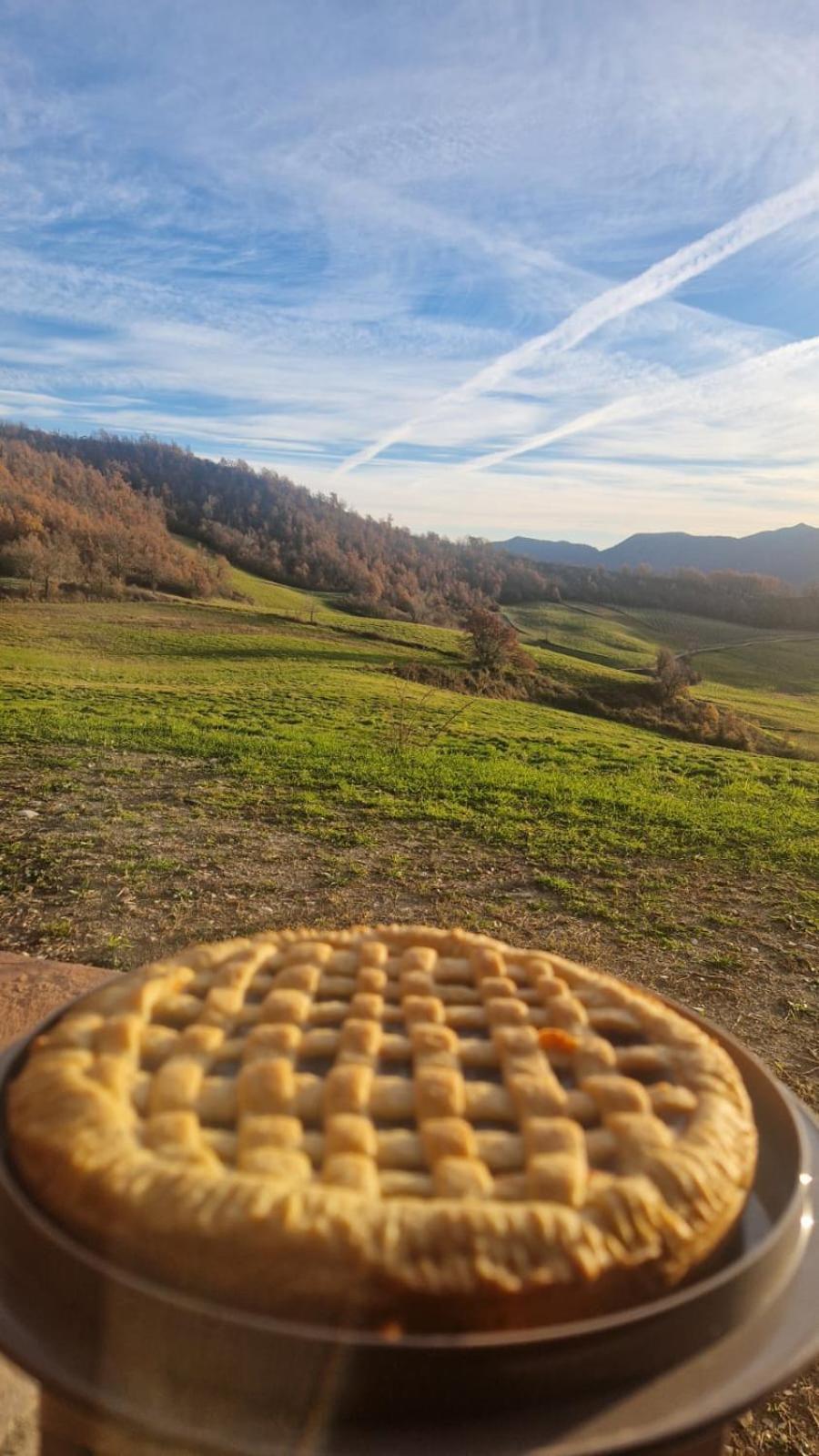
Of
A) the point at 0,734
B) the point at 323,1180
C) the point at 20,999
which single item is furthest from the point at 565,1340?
the point at 0,734

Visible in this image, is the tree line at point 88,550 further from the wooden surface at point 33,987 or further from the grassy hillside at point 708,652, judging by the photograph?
the wooden surface at point 33,987

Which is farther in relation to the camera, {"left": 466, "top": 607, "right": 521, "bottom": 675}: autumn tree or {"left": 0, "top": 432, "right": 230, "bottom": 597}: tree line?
{"left": 0, "top": 432, "right": 230, "bottom": 597}: tree line

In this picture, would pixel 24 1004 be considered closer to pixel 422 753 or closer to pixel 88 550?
pixel 422 753

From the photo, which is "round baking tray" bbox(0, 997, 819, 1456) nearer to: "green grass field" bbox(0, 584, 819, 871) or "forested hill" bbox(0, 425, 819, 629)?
"green grass field" bbox(0, 584, 819, 871)

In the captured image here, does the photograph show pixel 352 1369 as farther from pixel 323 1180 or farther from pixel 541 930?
pixel 541 930

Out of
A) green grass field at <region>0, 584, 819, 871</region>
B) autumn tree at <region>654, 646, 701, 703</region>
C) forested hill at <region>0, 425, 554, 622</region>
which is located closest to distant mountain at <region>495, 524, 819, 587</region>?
forested hill at <region>0, 425, 554, 622</region>

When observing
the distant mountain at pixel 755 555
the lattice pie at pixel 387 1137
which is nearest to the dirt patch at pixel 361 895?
the lattice pie at pixel 387 1137
